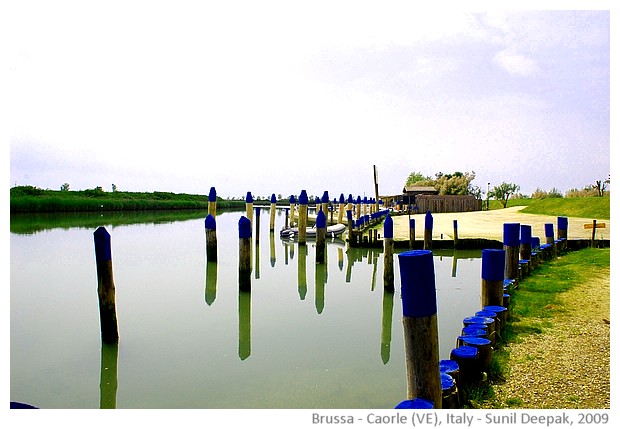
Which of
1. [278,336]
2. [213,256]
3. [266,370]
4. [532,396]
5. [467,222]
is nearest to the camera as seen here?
[532,396]

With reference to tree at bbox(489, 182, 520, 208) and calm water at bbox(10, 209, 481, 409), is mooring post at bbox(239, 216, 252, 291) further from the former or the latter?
tree at bbox(489, 182, 520, 208)

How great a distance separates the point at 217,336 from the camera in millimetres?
8594

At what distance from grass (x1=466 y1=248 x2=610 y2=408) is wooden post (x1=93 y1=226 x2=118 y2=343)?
5605 millimetres

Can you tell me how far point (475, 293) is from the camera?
11.9 m

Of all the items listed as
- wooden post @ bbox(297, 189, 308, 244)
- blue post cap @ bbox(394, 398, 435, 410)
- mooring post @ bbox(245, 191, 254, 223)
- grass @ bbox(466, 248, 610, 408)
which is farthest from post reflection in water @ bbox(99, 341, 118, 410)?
mooring post @ bbox(245, 191, 254, 223)

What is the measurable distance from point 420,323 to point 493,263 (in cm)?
331

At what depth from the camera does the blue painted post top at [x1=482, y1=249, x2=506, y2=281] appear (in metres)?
6.38

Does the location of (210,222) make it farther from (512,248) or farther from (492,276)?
(492,276)

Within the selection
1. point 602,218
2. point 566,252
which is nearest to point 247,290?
point 566,252

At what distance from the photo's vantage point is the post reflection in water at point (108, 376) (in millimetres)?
6020

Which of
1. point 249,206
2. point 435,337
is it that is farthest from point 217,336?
point 249,206

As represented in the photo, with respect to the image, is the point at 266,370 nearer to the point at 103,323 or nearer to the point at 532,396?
the point at 103,323

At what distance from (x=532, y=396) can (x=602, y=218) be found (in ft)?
104

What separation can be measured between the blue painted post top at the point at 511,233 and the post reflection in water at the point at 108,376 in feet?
23.9
